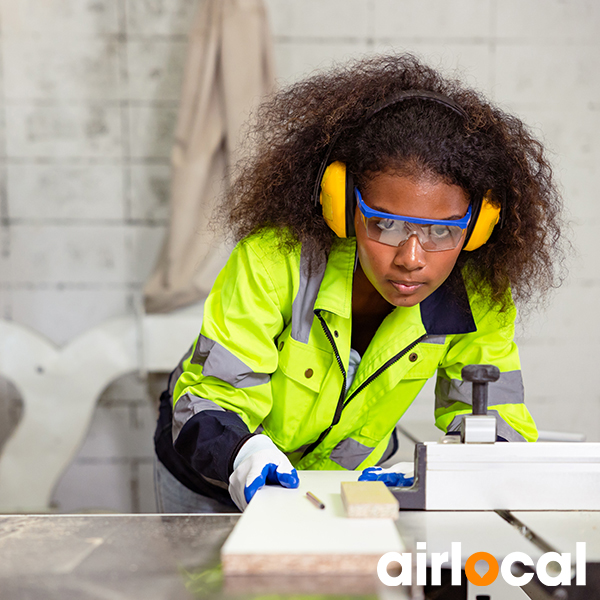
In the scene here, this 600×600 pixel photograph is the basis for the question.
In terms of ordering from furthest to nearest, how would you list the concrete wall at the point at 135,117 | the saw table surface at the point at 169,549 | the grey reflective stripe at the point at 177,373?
the concrete wall at the point at 135,117 → the grey reflective stripe at the point at 177,373 → the saw table surface at the point at 169,549

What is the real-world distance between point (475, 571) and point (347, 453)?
0.51 meters

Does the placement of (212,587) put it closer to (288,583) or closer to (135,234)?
(288,583)

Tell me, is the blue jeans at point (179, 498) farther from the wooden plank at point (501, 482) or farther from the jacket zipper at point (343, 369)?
the wooden plank at point (501, 482)

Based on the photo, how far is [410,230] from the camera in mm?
962

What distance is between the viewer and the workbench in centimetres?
59

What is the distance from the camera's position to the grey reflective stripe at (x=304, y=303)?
1089mm

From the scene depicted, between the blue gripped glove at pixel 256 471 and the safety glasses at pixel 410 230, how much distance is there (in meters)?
0.38

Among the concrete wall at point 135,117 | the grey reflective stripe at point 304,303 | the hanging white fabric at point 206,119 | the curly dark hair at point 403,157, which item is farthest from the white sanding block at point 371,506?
the concrete wall at point 135,117

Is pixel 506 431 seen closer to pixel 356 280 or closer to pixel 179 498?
pixel 356 280

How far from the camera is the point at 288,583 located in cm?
60

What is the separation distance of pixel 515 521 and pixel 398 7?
6.59 ft

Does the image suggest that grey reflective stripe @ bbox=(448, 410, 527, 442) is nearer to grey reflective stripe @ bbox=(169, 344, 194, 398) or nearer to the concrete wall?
grey reflective stripe @ bbox=(169, 344, 194, 398)

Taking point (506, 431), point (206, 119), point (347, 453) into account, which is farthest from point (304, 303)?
point (206, 119)

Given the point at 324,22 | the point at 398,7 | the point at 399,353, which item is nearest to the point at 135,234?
the point at 324,22
